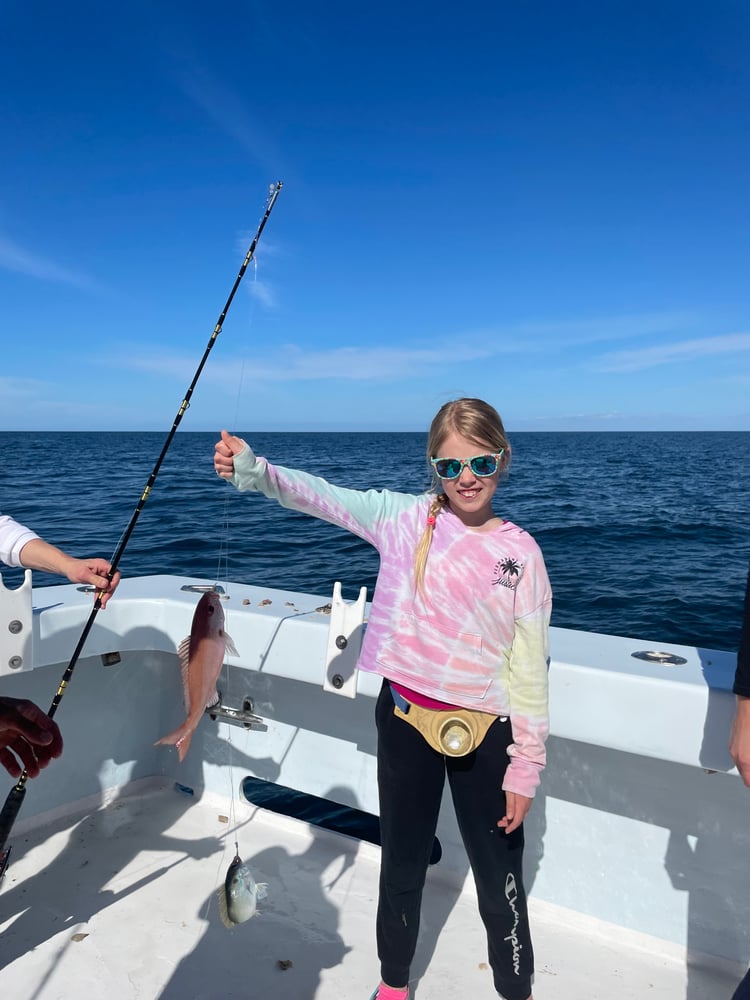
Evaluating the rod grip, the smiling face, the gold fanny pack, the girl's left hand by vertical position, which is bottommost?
the rod grip

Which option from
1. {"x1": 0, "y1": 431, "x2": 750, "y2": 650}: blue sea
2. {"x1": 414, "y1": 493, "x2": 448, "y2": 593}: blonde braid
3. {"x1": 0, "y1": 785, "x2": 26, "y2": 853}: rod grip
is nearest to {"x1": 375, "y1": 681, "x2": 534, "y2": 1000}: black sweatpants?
{"x1": 414, "y1": 493, "x2": 448, "y2": 593}: blonde braid

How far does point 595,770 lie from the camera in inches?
112

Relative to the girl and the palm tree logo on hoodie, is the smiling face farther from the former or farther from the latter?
the palm tree logo on hoodie

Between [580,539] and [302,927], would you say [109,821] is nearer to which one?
[302,927]

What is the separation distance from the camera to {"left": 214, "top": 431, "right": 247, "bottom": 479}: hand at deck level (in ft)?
6.81

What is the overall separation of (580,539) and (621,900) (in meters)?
12.5

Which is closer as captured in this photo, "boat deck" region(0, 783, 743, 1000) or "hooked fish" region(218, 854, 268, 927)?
"hooked fish" region(218, 854, 268, 927)

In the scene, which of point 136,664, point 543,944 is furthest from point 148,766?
point 543,944

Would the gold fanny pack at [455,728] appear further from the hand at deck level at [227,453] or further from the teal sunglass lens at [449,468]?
the hand at deck level at [227,453]

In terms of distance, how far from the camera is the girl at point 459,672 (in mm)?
2037

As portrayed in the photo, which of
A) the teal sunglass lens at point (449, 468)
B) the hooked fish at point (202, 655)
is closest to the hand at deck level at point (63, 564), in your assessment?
the hooked fish at point (202, 655)

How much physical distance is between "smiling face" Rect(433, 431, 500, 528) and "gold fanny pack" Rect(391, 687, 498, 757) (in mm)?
642

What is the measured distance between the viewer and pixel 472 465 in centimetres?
211

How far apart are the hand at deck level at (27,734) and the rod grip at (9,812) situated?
1.44ft
